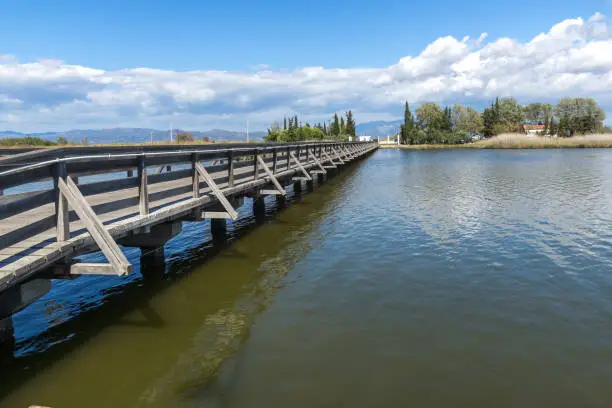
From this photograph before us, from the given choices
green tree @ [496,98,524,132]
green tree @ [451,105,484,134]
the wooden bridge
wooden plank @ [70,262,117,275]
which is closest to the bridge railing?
the wooden bridge

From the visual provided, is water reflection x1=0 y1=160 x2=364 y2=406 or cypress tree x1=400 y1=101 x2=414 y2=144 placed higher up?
cypress tree x1=400 y1=101 x2=414 y2=144

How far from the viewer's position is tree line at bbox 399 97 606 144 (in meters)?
121

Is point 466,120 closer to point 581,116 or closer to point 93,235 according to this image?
point 581,116

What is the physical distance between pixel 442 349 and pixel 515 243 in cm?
735

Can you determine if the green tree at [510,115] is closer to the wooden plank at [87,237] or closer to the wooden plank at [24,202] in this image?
the wooden plank at [87,237]

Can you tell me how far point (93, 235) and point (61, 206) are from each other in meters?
0.61

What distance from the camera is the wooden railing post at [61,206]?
227 inches

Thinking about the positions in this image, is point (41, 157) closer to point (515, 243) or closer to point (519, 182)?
point (515, 243)

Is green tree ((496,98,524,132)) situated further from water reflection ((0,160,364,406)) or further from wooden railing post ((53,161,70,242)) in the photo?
wooden railing post ((53,161,70,242))

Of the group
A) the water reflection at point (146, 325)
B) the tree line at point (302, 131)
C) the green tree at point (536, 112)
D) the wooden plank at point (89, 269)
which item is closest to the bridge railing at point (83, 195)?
the wooden plank at point (89, 269)

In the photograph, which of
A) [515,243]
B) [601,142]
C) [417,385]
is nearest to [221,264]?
[417,385]

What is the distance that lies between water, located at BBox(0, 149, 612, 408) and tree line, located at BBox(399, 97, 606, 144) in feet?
418

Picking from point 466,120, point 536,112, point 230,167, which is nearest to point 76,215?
point 230,167

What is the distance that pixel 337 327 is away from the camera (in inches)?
276
